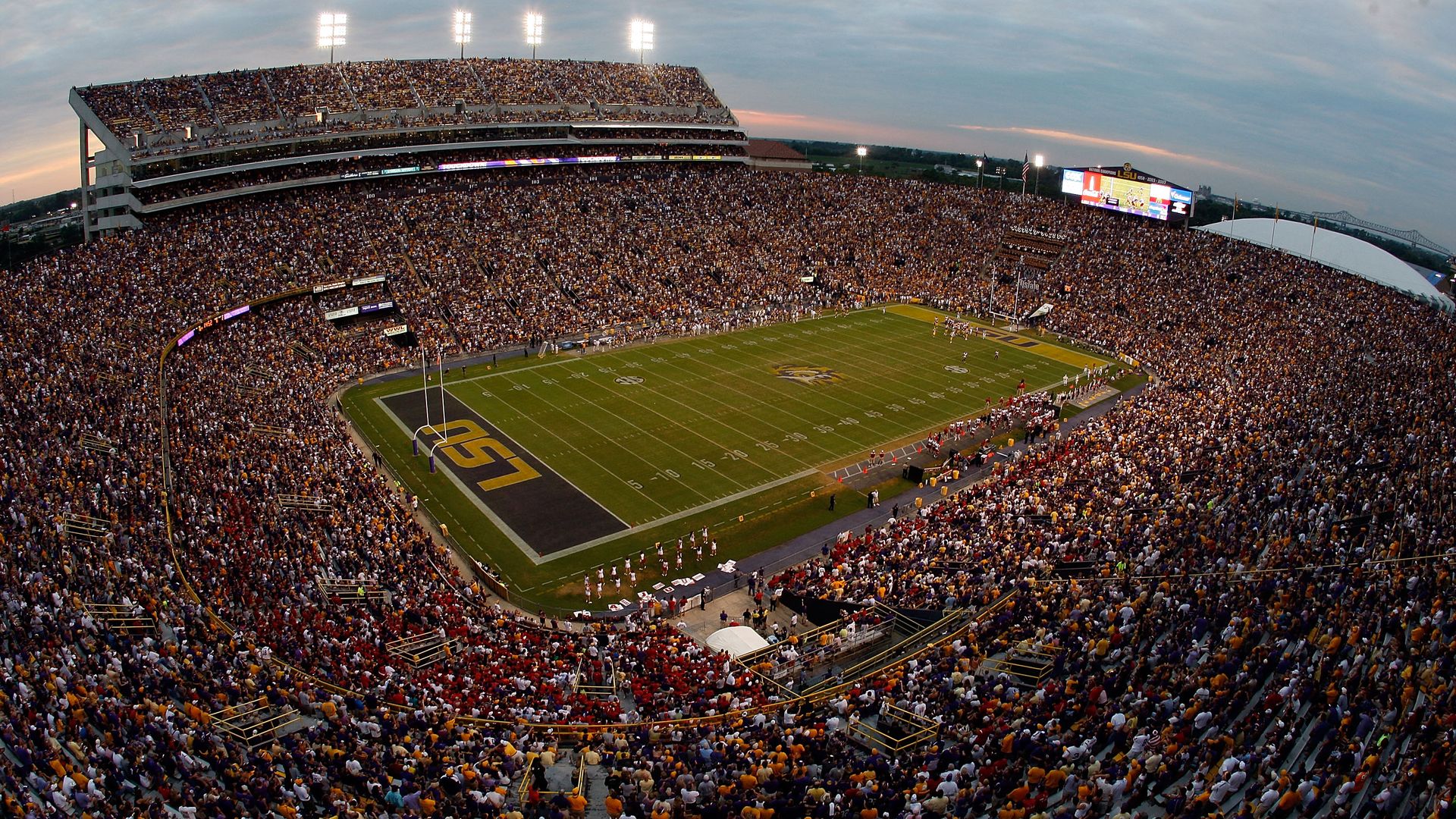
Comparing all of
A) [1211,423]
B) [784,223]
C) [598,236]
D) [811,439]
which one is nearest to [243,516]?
[811,439]

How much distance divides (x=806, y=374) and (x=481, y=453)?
17.1 m

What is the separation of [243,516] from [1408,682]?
80.4ft

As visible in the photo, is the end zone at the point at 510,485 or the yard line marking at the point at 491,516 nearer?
the yard line marking at the point at 491,516

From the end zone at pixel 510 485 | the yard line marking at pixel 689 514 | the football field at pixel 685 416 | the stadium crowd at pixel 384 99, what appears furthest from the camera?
the stadium crowd at pixel 384 99

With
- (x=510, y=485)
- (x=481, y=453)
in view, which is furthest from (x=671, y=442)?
(x=481, y=453)

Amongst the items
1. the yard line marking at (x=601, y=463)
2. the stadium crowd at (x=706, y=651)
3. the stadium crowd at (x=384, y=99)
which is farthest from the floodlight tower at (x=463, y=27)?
the yard line marking at (x=601, y=463)

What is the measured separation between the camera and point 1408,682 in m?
13.5

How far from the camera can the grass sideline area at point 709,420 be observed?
2862cm

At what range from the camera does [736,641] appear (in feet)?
68.5

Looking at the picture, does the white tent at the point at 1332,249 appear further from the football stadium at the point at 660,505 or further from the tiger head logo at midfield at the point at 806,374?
the tiger head logo at midfield at the point at 806,374

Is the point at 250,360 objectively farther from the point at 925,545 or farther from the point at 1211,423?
the point at 1211,423

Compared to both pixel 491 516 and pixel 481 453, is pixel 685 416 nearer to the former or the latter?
pixel 481 453

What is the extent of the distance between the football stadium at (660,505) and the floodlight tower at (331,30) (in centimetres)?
32

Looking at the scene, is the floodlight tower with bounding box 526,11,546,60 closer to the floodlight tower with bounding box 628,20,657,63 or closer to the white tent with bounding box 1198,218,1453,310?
the floodlight tower with bounding box 628,20,657,63
